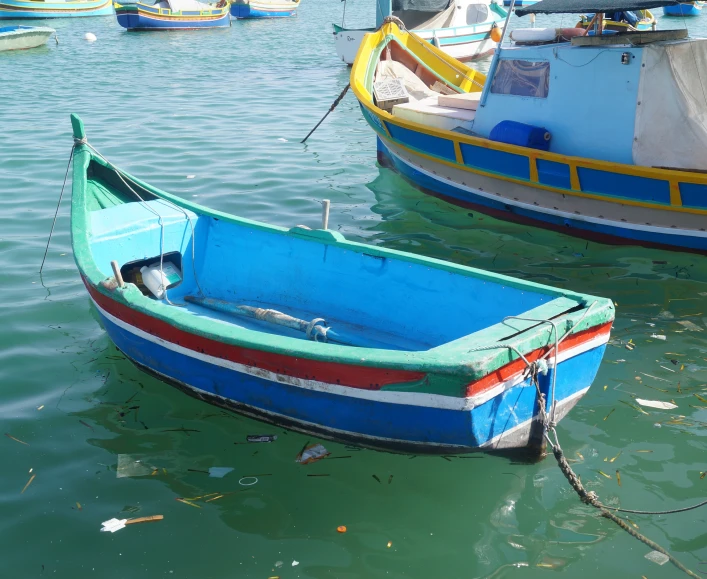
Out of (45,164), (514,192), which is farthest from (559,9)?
(45,164)

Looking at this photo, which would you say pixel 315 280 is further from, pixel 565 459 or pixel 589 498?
pixel 589 498

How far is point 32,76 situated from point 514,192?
18.2 metres

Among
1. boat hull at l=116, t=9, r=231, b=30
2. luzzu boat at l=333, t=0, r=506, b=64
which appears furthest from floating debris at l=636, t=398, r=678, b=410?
boat hull at l=116, t=9, r=231, b=30

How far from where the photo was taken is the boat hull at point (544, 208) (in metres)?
8.29

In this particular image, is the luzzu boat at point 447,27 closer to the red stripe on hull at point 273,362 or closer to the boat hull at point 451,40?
the boat hull at point 451,40

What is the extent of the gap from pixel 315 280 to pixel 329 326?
0.45 metres

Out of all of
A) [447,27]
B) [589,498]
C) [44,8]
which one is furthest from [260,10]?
[589,498]

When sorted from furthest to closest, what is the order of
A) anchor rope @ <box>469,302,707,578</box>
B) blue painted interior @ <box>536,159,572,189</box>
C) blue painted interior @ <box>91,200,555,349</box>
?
blue painted interior @ <box>536,159,572,189</box>, blue painted interior @ <box>91,200,555,349</box>, anchor rope @ <box>469,302,707,578</box>

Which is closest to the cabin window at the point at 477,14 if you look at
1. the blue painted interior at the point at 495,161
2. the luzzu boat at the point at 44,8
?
the blue painted interior at the point at 495,161

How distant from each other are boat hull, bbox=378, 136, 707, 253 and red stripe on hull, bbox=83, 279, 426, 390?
16.4 feet

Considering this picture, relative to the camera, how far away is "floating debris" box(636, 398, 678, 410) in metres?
5.70

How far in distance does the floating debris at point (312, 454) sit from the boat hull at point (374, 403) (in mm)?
169

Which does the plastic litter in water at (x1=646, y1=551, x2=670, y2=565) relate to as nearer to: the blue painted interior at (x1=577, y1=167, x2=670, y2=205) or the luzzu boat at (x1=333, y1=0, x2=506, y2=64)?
the blue painted interior at (x1=577, y1=167, x2=670, y2=205)

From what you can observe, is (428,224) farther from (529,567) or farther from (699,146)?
(529,567)
